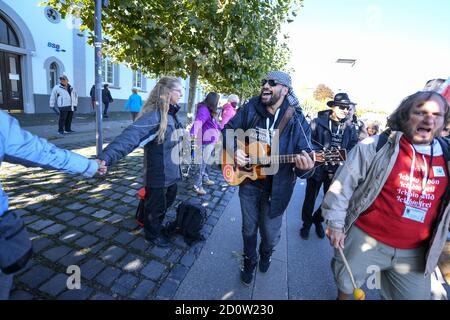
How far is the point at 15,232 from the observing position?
4.70 feet

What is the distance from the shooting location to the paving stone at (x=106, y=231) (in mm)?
3225

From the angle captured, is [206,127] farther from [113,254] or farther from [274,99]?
[113,254]

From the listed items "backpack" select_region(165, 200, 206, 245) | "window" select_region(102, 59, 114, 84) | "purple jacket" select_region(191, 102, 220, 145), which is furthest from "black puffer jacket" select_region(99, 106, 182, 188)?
"window" select_region(102, 59, 114, 84)

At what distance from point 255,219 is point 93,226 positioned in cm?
218

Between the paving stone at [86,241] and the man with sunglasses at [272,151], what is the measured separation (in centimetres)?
180

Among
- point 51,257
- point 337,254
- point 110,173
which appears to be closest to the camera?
point 337,254

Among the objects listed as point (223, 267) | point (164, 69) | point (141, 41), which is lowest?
point (223, 267)

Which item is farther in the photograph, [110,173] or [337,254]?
[110,173]

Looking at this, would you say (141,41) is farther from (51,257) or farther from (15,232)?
(15,232)

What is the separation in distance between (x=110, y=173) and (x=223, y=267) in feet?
12.1

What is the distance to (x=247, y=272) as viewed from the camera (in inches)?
108

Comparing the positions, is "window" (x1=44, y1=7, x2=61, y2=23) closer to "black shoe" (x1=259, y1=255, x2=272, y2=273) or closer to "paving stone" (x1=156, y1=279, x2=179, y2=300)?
"paving stone" (x1=156, y1=279, x2=179, y2=300)

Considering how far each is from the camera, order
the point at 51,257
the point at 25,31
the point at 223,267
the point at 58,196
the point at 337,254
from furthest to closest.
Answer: the point at 25,31
the point at 58,196
the point at 223,267
the point at 51,257
the point at 337,254

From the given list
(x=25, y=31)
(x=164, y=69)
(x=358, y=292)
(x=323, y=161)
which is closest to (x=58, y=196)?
(x=164, y=69)
